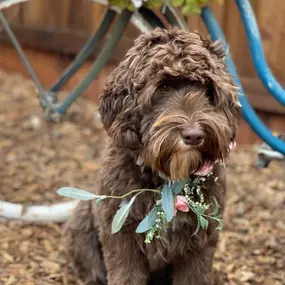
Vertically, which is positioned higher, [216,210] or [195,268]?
[216,210]

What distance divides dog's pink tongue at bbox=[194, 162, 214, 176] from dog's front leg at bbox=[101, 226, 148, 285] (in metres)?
0.47

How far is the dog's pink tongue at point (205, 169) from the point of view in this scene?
2.96 metres

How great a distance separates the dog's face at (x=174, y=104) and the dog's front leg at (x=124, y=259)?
468 mm

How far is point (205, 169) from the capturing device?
2.99 metres

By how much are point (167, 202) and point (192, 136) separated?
1.25ft

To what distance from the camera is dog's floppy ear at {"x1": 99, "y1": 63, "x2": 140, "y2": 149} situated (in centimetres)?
294

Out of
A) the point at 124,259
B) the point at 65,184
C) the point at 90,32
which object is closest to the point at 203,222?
the point at 124,259

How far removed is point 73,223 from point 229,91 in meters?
1.32

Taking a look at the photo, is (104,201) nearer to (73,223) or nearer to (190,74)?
(73,223)

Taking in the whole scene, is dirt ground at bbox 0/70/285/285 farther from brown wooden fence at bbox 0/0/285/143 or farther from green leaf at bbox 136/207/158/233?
green leaf at bbox 136/207/158/233

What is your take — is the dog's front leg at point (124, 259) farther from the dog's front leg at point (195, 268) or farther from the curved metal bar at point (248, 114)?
the curved metal bar at point (248, 114)

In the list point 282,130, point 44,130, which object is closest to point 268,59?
point 282,130

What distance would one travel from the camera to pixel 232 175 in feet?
17.5

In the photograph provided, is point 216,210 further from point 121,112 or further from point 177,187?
point 121,112
